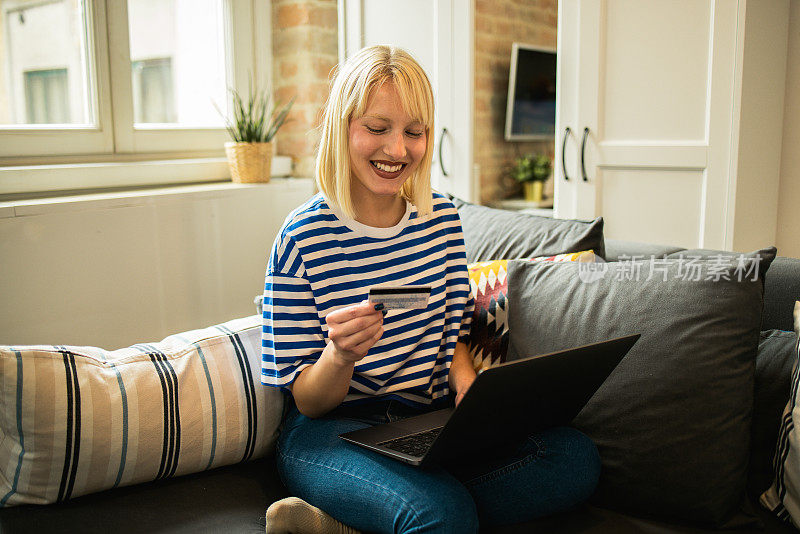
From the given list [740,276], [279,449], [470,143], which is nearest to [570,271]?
[740,276]

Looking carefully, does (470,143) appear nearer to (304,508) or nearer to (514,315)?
(514,315)

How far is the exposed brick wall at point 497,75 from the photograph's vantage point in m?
3.53

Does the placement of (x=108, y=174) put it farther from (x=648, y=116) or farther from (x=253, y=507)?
(x=648, y=116)

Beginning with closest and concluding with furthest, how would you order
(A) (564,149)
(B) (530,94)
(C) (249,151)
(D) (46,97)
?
(D) (46,97)
(A) (564,149)
(C) (249,151)
(B) (530,94)

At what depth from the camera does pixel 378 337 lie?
A: 114 centimetres

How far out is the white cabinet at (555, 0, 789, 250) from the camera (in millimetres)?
2209

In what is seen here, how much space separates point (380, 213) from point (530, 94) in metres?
2.64

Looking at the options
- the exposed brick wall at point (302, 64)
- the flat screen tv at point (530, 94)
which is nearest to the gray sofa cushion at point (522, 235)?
the exposed brick wall at point (302, 64)

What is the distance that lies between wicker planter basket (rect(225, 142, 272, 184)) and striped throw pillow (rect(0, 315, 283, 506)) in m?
1.53

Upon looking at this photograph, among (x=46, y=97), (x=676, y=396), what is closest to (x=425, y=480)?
(x=676, y=396)

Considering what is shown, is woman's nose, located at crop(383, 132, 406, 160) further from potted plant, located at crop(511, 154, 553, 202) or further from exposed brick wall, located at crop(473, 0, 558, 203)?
potted plant, located at crop(511, 154, 553, 202)

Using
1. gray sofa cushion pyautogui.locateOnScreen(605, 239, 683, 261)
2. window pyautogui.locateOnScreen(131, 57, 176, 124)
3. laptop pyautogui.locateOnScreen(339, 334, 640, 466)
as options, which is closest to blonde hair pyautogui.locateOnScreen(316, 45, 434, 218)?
laptop pyautogui.locateOnScreen(339, 334, 640, 466)

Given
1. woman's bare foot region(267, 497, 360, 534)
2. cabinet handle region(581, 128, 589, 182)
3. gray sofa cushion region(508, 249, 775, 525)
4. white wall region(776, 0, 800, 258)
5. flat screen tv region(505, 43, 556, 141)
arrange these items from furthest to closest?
flat screen tv region(505, 43, 556, 141) → cabinet handle region(581, 128, 589, 182) → white wall region(776, 0, 800, 258) → gray sofa cushion region(508, 249, 775, 525) → woman's bare foot region(267, 497, 360, 534)

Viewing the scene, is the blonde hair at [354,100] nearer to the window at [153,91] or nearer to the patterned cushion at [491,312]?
the patterned cushion at [491,312]
